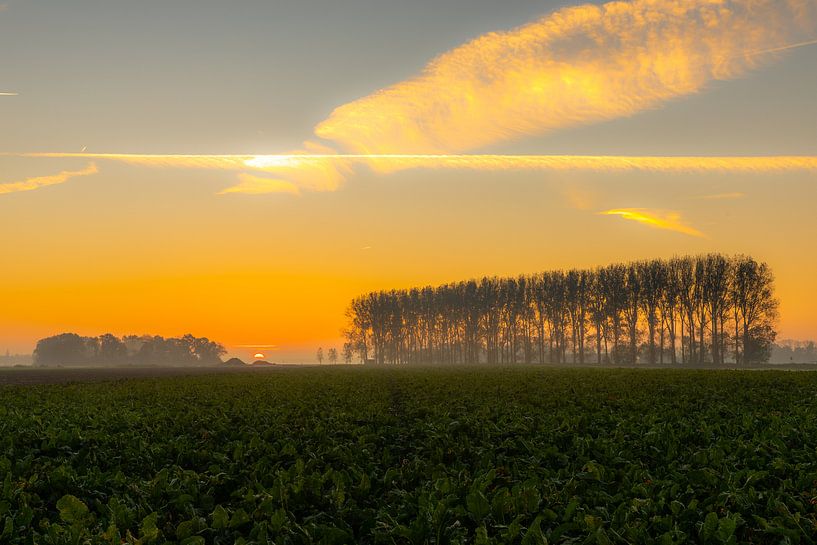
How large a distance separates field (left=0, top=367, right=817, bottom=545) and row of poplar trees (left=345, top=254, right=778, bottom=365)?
3375 inches

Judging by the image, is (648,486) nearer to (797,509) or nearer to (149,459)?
(797,509)

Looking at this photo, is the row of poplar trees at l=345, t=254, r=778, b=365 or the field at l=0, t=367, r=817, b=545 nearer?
the field at l=0, t=367, r=817, b=545

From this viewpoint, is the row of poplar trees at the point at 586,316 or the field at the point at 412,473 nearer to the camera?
the field at the point at 412,473

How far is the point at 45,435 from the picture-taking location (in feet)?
46.2

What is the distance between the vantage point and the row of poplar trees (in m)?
98.1

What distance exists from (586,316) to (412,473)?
112 metres

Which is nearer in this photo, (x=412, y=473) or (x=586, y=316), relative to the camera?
(x=412, y=473)

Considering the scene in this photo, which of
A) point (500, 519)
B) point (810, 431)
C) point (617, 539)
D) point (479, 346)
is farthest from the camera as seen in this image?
point (479, 346)

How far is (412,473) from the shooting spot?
991 cm

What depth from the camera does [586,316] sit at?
11575 centimetres

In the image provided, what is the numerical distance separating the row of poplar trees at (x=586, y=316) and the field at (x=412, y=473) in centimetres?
8573

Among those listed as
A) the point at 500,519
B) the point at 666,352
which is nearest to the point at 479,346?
the point at 666,352

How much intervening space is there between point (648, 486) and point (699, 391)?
20775mm

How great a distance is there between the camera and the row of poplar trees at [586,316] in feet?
322
